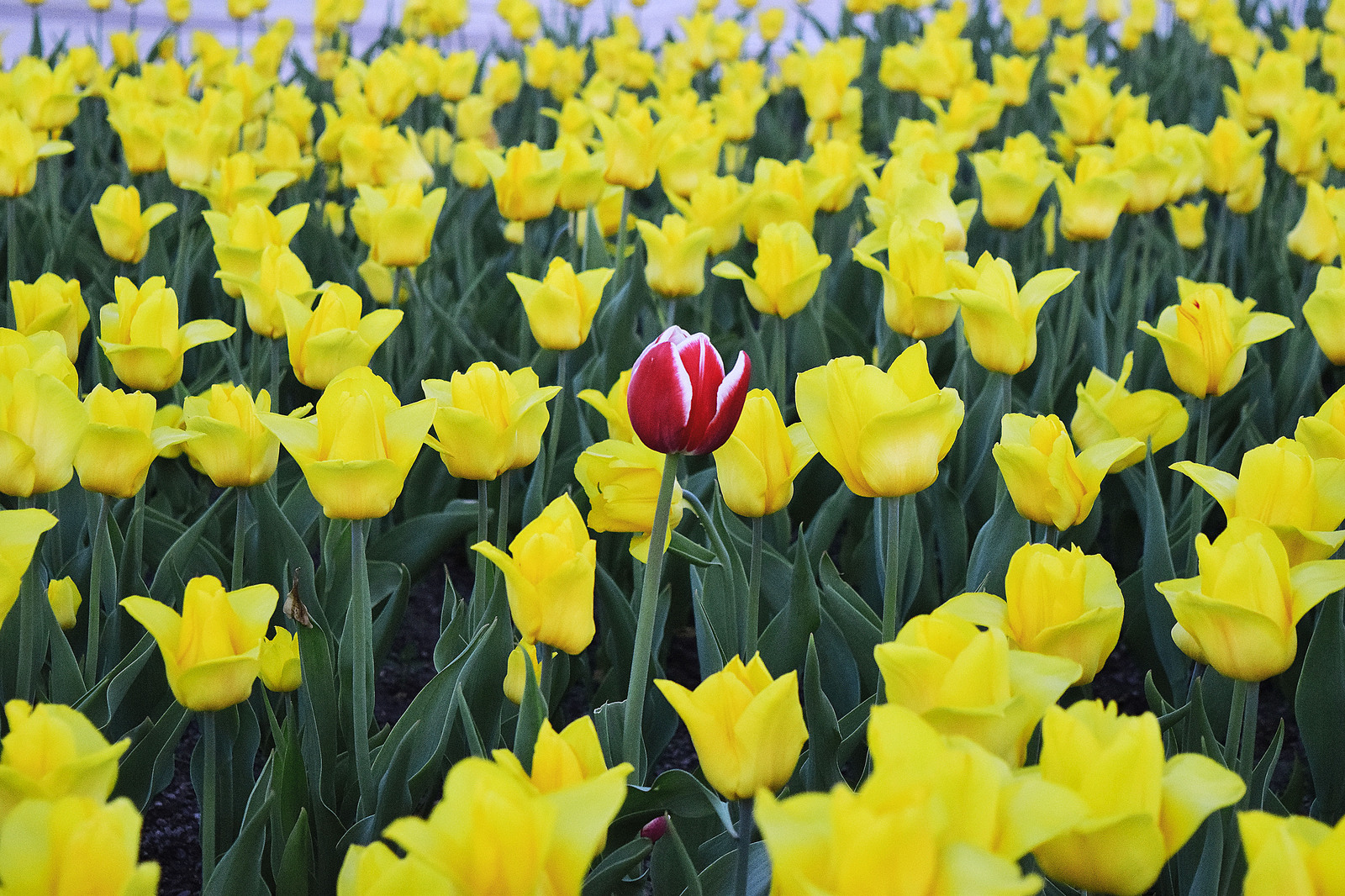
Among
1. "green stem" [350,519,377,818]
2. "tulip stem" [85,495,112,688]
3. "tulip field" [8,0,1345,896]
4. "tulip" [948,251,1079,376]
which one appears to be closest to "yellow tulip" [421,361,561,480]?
"tulip field" [8,0,1345,896]

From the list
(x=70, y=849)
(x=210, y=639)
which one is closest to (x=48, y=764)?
(x=70, y=849)

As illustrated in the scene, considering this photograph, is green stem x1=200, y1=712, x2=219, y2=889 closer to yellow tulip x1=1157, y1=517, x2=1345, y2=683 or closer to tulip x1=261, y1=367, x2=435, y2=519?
tulip x1=261, y1=367, x2=435, y2=519

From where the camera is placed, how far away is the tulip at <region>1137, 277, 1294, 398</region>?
4.32ft

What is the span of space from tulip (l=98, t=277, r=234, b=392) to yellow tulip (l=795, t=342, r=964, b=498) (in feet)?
2.35

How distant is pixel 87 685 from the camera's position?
1176mm

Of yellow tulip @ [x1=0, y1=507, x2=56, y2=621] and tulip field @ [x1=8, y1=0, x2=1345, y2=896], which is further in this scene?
yellow tulip @ [x1=0, y1=507, x2=56, y2=621]

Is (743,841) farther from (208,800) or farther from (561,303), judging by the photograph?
(561,303)

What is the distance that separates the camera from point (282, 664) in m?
1.08

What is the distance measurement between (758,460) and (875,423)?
0.13 m

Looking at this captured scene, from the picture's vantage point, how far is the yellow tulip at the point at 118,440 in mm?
1051

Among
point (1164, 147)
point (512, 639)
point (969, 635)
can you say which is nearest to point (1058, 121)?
point (1164, 147)

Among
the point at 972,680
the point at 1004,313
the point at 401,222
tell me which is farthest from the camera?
the point at 401,222

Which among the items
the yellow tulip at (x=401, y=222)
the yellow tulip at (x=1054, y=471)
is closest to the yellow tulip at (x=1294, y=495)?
the yellow tulip at (x=1054, y=471)

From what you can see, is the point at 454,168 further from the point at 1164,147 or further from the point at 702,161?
the point at 1164,147
